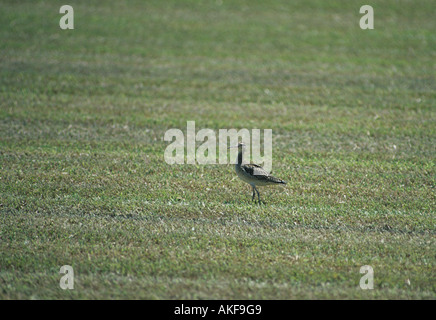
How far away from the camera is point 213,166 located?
1032 cm

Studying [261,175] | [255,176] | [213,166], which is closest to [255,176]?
[255,176]

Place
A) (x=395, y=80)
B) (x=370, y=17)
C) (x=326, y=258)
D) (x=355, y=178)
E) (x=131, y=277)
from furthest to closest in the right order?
(x=370, y=17) → (x=395, y=80) → (x=355, y=178) → (x=326, y=258) → (x=131, y=277)

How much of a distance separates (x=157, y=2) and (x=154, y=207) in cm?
1728

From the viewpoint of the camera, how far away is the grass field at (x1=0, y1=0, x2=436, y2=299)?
661cm

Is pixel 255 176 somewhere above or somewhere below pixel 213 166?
above

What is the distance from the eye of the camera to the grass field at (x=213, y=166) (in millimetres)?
6605

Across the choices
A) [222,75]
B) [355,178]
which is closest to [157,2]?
[222,75]

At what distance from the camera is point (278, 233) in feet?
24.8

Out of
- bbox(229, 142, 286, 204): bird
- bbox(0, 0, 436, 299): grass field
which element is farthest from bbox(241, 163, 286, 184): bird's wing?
bbox(0, 0, 436, 299): grass field

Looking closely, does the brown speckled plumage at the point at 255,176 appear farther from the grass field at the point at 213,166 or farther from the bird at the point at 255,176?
the grass field at the point at 213,166

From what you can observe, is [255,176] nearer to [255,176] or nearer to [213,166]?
[255,176]

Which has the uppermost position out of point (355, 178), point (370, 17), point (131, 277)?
point (370, 17)

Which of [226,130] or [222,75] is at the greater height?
[222,75]

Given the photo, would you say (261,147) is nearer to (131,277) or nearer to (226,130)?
(226,130)
